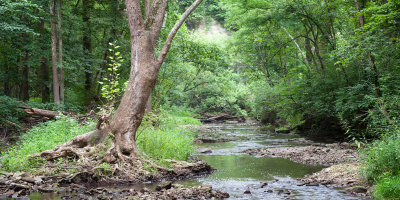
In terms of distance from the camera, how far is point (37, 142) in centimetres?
912

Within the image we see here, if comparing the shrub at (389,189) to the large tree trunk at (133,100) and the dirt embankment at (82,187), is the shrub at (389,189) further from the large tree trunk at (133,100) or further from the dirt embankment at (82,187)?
the large tree trunk at (133,100)

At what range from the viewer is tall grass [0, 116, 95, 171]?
7.54 metres

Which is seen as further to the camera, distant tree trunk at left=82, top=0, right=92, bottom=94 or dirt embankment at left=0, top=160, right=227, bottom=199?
distant tree trunk at left=82, top=0, right=92, bottom=94

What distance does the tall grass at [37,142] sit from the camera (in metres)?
7.54

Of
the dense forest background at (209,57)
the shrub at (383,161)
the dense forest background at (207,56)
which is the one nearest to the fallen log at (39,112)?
the dense forest background at (209,57)

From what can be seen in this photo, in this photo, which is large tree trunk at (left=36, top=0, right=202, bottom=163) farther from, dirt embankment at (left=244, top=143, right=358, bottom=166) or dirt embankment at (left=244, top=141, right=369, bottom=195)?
dirt embankment at (left=244, top=143, right=358, bottom=166)

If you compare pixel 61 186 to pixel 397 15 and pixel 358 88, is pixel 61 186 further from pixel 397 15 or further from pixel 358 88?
pixel 358 88

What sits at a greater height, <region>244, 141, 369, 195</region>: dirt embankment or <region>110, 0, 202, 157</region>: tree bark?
<region>110, 0, 202, 157</region>: tree bark

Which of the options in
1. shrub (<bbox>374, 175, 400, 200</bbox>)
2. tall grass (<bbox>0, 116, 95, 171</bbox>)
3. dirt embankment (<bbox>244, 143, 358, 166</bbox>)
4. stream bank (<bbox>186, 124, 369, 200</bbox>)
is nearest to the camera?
shrub (<bbox>374, 175, 400, 200</bbox>)

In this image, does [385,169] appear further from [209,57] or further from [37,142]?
[209,57]

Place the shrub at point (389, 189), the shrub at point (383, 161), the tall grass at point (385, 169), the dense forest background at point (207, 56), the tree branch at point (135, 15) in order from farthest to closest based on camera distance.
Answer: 1. the dense forest background at point (207, 56)
2. the tree branch at point (135, 15)
3. the shrub at point (383, 161)
4. the tall grass at point (385, 169)
5. the shrub at point (389, 189)

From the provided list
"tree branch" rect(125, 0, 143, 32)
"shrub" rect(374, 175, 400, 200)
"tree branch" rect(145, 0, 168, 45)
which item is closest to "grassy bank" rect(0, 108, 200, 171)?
"tree branch" rect(145, 0, 168, 45)

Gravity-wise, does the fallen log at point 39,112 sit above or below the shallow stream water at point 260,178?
above

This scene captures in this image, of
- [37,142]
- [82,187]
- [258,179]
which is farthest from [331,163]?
[37,142]
